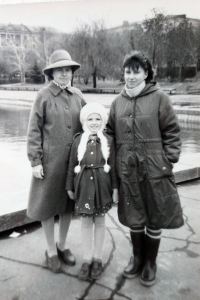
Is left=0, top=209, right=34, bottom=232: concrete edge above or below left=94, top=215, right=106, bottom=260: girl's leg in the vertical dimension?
below

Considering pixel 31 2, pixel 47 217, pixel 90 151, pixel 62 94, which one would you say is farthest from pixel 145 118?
pixel 31 2

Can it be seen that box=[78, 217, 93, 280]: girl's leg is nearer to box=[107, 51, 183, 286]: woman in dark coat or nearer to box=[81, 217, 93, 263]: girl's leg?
box=[81, 217, 93, 263]: girl's leg

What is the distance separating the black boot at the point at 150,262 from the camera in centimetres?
194

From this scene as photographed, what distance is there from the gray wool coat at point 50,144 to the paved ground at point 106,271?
0.43 m

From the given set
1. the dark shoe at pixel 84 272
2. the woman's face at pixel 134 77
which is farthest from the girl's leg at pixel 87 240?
the woman's face at pixel 134 77

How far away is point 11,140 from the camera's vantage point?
4707 millimetres

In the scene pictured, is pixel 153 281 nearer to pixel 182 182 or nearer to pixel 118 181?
pixel 118 181

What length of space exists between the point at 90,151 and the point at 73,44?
226 cm

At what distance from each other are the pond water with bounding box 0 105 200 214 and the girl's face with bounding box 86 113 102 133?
1.21m

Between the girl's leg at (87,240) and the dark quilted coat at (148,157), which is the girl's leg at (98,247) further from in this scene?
the dark quilted coat at (148,157)

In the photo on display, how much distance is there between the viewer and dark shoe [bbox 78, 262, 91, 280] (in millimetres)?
1968

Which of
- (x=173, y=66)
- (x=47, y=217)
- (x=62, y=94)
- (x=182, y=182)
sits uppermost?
(x=173, y=66)

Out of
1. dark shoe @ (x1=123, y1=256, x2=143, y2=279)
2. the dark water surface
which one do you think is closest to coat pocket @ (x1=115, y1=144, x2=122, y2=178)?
dark shoe @ (x1=123, y1=256, x2=143, y2=279)

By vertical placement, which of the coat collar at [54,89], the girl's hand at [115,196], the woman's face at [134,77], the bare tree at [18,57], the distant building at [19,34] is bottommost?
the girl's hand at [115,196]
